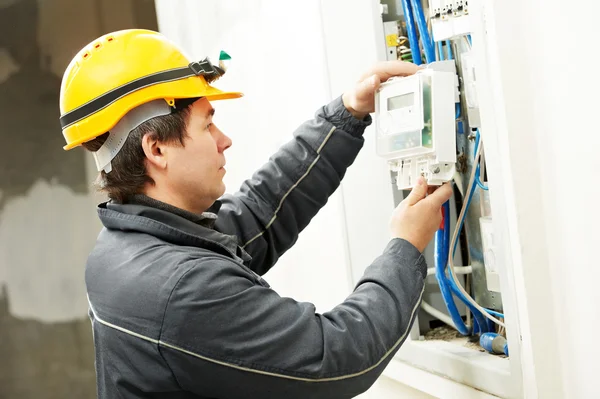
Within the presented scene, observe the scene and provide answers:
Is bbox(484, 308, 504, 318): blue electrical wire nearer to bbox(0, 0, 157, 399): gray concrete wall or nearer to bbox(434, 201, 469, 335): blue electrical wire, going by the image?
bbox(434, 201, 469, 335): blue electrical wire

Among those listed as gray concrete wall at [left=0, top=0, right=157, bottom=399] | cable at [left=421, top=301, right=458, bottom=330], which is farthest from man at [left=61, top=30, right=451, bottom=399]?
gray concrete wall at [left=0, top=0, right=157, bottom=399]

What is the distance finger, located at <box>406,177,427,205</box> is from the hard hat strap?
46 cm

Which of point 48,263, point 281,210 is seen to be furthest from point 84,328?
point 281,210

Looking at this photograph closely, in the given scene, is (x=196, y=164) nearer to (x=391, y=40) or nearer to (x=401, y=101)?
(x=401, y=101)

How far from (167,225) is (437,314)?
2.39 feet

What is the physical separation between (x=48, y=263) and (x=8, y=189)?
461mm

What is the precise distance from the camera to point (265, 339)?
3.47 feet

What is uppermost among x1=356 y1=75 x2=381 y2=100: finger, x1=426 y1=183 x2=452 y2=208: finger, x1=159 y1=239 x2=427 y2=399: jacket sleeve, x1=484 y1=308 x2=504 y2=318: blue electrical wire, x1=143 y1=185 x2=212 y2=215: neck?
x1=356 y1=75 x2=381 y2=100: finger

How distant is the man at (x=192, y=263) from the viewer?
3.48ft

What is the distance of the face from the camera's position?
127 centimetres

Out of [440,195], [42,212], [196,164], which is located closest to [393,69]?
[440,195]

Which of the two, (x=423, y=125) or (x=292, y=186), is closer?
(x=423, y=125)

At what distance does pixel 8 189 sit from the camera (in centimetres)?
371

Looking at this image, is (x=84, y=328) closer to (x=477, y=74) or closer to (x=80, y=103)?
(x=80, y=103)
